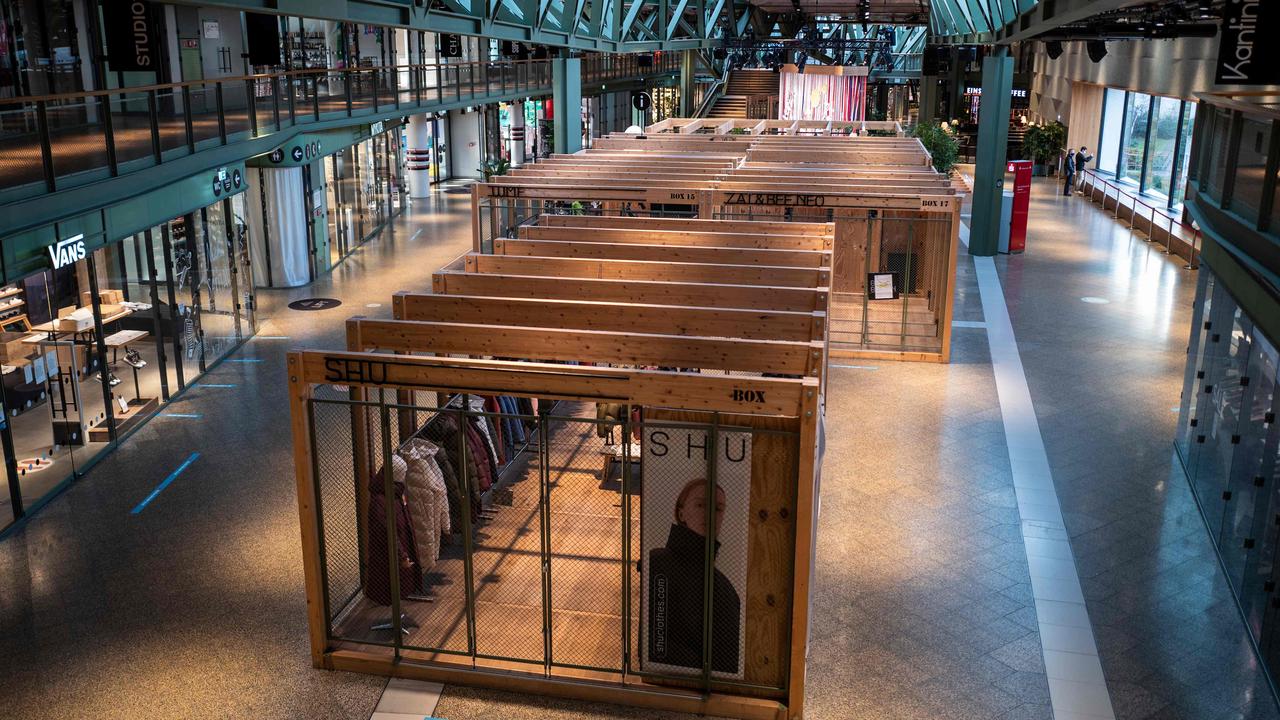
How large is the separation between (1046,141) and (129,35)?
3161cm

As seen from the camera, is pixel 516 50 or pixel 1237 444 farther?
pixel 516 50

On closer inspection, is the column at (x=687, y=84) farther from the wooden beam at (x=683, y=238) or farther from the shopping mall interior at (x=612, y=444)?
the wooden beam at (x=683, y=238)

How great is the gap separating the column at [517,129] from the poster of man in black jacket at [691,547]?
35509 mm

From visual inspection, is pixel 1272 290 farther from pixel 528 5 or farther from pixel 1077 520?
pixel 528 5

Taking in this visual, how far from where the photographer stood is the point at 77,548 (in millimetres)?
9273

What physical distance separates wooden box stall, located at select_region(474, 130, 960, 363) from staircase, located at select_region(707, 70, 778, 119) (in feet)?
72.2

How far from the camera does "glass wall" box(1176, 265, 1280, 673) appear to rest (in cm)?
764

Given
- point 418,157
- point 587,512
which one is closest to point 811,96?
point 418,157

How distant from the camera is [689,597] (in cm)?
680

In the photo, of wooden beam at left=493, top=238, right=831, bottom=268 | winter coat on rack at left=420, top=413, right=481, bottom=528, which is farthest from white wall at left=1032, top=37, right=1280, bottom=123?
winter coat on rack at left=420, top=413, right=481, bottom=528

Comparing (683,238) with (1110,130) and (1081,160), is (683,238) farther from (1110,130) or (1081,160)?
(1110,130)

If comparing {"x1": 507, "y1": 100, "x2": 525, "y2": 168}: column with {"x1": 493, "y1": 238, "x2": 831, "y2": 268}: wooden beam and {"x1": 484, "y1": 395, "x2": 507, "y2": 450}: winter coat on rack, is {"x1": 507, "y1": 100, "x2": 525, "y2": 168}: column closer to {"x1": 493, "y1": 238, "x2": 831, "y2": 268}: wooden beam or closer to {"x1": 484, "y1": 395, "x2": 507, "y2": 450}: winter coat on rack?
{"x1": 493, "y1": 238, "x2": 831, "y2": 268}: wooden beam

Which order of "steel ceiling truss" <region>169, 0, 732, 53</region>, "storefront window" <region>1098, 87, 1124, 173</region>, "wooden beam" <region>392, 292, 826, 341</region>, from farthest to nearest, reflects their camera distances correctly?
"storefront window" <region>1098, 87, 1124, 173</region>
"steel ceiling truss" <region>169, 0, 732, 53</region>
"wooden beam" <region>392, 292, 826, 341</region>

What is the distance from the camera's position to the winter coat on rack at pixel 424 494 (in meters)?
7.63
